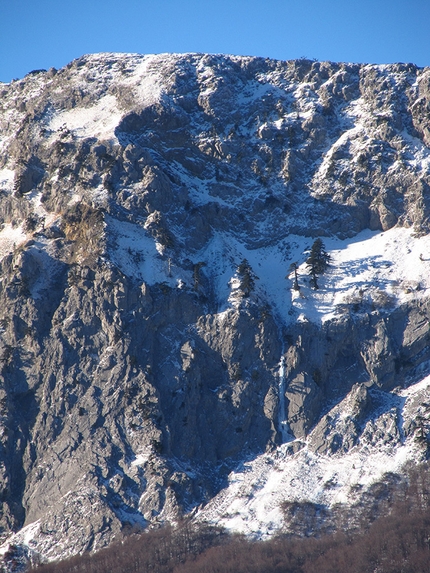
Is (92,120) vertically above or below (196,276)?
above

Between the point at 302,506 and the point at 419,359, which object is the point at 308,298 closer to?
the point at 419,359

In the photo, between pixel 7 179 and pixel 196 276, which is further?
pixel 7 179

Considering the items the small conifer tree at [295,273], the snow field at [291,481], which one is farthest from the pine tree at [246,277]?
the snow field at [291,481]

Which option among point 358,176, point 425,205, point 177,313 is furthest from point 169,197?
point 425,205

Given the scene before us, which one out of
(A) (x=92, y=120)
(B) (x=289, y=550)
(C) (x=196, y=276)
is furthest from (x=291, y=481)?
(A) (x=92, y=120)

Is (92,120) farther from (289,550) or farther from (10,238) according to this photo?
(289,550)

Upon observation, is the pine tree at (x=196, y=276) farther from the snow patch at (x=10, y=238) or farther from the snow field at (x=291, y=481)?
the snow patch at (x=10, y=238)

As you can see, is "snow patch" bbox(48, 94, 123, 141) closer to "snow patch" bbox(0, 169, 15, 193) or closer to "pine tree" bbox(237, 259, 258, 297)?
"snow patch" bbox(0, 169, 15, 193)

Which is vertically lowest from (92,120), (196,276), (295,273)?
(295,273)
